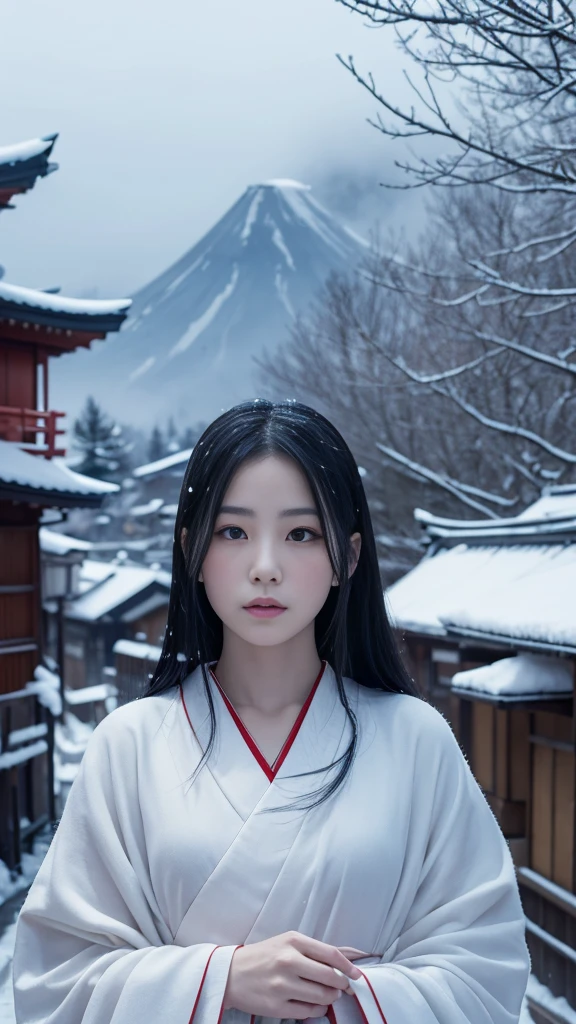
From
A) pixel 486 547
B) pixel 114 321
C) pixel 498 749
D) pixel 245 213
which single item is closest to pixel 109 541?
pixel 114 321

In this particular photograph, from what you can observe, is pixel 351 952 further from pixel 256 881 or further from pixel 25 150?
pixel 25 150

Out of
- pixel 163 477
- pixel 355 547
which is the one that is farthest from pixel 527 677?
pixel 163 477

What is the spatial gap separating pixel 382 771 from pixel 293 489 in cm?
47

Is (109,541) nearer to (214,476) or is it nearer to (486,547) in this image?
(486,547)

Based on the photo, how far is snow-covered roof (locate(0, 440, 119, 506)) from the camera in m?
6.71

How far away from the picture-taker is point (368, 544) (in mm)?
1620

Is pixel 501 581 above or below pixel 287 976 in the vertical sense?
above

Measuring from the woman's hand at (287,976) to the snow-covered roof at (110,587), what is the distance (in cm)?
1046

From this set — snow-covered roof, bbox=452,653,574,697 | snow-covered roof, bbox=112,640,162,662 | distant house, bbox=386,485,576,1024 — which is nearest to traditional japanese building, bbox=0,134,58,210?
distant house, bbox=386,485,576,1024

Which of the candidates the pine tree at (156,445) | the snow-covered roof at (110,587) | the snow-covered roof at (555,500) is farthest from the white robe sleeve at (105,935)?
the pine tree at (156,445)

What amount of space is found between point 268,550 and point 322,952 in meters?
0.57

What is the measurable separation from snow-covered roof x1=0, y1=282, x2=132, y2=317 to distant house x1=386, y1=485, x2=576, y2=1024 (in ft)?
11.7

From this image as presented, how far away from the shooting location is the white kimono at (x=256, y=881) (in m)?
1.31

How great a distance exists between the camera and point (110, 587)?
12867mm
